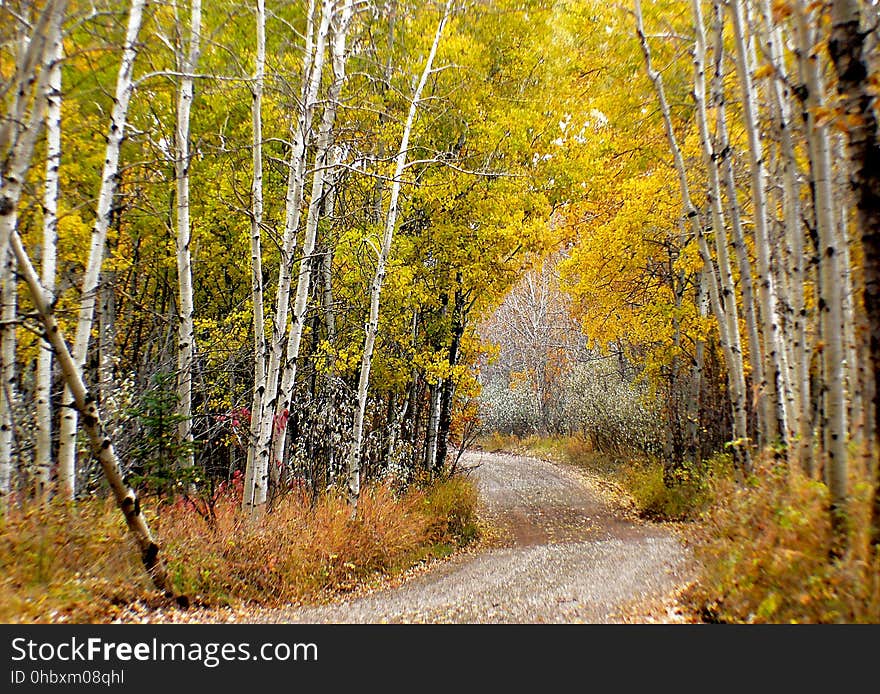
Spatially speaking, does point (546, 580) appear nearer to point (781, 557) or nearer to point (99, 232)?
point (781, 557)

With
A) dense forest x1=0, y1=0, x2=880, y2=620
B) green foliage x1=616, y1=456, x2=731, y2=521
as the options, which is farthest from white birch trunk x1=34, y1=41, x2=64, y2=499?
green foliage x1=616, y1=456, x2=731, y2=521

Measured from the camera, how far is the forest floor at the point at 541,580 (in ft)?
17.6

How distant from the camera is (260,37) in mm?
6547

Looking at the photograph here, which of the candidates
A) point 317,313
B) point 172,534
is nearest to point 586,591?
point 172,534

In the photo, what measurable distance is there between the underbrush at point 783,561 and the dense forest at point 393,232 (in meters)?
0.06

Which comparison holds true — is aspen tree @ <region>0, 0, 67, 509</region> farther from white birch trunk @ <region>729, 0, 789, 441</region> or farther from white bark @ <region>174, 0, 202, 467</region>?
white birch trunk @ <region>729, 0, 789, 441</region>

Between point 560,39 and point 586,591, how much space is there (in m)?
8.86

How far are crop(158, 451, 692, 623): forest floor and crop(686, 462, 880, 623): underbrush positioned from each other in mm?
497

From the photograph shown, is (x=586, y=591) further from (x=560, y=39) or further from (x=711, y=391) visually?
→ (x=560, y=39)

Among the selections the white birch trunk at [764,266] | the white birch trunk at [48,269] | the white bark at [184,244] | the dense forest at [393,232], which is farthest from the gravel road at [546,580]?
the white bark at [184,244]

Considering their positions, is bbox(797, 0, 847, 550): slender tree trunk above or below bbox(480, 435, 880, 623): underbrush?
above

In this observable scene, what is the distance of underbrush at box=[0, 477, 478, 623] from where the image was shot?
4.40 meters

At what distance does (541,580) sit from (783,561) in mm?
4100

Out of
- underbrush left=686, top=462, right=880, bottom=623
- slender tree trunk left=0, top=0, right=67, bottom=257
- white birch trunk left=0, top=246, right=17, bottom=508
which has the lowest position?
underbrush left=686, top=462, right=880, bottom=623
